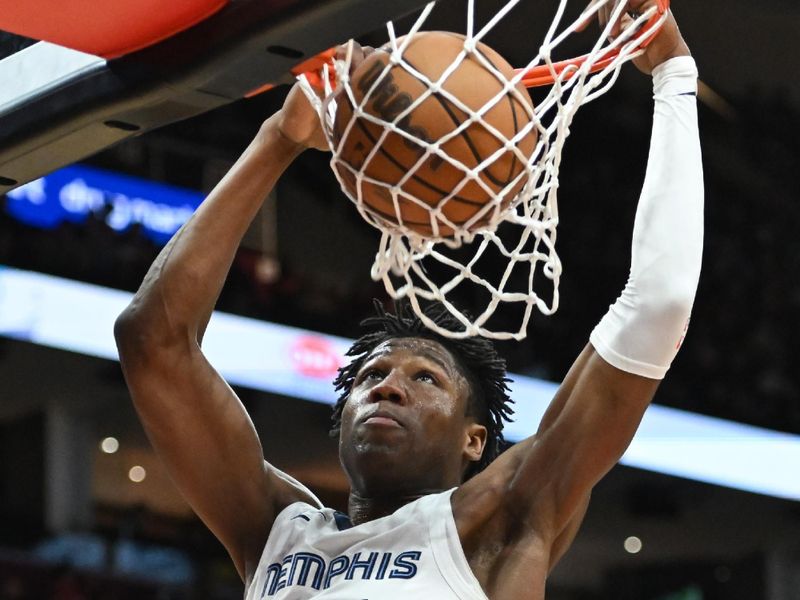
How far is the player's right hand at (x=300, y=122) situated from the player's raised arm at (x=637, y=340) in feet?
2.16

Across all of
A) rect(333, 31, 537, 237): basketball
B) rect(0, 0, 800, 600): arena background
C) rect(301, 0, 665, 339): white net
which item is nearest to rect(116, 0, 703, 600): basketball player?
rect(301, 0, 665, 339): white net

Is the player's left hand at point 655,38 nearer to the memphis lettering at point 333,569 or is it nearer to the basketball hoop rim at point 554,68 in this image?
the basketball hoop rim at point 554,68

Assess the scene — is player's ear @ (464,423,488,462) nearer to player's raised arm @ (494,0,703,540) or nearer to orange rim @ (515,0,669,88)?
player's raised arm @ (494,0,703,540)

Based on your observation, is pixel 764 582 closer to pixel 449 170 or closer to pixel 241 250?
pixel 241 250

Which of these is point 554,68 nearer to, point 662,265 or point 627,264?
point 662,265

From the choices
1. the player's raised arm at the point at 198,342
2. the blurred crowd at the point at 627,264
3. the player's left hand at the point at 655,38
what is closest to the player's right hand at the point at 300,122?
the player's raised arm at the point at 198,342

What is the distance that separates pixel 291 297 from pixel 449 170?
23.0 ft

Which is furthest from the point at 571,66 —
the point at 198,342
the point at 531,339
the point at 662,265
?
the point at 531,339

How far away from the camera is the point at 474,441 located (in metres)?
3.08

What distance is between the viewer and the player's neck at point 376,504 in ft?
9.57

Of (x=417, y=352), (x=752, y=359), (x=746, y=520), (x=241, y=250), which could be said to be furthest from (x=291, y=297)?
(x=417, y=352)

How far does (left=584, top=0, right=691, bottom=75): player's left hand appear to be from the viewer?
8.75 feet

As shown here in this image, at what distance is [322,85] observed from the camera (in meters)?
2.49

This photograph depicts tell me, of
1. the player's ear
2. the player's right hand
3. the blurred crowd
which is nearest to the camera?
the player's right hand
